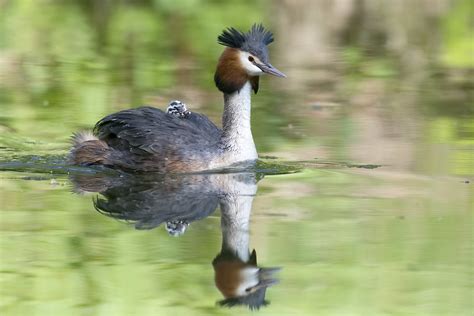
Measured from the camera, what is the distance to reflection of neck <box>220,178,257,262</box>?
8234 mm

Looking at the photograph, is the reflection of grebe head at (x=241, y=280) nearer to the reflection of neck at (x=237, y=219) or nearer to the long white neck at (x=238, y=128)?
the reflection of neck at (x=237, y=219)

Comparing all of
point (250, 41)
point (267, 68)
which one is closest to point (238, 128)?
point (267, 68)

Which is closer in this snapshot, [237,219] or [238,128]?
[237,219]

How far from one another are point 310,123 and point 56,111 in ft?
9.36

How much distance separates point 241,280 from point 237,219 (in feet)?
5.15

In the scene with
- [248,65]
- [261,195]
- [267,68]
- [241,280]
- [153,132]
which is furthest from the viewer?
[248,65]

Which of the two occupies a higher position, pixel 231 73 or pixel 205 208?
pixel 231 73

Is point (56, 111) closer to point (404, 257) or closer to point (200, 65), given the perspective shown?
point (200, 65)

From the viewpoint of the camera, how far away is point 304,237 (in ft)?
27.9

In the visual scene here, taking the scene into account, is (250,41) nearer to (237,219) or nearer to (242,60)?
(242,60)

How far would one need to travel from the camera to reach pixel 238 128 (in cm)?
1121

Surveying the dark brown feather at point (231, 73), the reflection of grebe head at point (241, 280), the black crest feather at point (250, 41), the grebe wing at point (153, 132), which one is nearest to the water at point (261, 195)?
the reflection of grebe head at point (241, 280)

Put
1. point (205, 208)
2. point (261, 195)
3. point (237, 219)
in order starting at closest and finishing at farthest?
point (237, 219), point (205, 208), point (261, 195)

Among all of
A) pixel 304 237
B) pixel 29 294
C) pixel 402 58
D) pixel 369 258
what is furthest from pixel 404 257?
pixel 402 58
